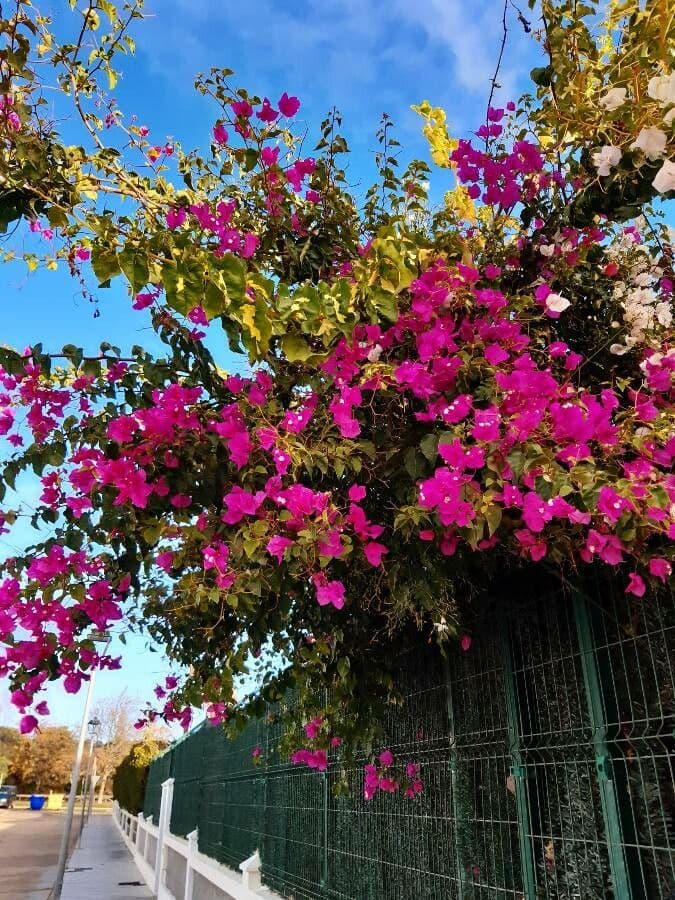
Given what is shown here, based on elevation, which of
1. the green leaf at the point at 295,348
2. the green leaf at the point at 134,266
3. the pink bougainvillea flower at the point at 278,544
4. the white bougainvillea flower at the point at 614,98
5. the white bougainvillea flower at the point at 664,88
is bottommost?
the pink bougainvillea flower at the point at 278,544

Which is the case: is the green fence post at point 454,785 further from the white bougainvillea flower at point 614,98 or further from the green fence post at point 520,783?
the white bougainvillea flower at point 614,98

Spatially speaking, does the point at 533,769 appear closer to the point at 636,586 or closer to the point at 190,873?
the point at 636,586

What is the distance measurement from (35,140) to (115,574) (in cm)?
152

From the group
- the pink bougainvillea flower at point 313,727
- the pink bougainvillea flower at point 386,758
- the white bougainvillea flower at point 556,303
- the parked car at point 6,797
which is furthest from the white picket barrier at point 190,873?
the parked car at point 6,797

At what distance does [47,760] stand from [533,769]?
6565 cm

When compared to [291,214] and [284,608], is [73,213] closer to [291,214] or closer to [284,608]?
[291,214]

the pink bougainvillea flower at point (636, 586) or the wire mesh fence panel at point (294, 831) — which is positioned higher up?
the pink bougainvillea flower at point (636, 586)

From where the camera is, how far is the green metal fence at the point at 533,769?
2004 mm

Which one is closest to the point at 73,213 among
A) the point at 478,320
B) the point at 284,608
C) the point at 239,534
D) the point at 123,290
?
the point at 123,290

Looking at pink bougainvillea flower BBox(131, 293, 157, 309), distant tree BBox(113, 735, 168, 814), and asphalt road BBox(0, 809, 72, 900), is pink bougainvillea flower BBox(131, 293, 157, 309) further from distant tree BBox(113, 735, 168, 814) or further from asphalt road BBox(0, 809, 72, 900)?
distant tree BBox(113, 735, 168, 814)

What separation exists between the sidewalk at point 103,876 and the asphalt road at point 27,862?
1.53ft

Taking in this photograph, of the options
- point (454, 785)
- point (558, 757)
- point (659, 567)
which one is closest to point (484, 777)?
point (454, 785)

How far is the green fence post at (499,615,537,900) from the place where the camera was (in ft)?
7.62

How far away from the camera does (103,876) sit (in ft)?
39.3
